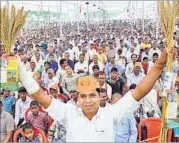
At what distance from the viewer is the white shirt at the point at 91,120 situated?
2846 mm

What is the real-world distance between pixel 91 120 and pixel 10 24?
0.85 meters

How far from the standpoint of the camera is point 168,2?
301 centimetres

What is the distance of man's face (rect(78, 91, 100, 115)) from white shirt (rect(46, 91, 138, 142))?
4 cm

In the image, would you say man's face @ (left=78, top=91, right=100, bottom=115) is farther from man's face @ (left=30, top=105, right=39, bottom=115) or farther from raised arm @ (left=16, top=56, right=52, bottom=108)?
man's face @ (left=30, top=105, right=39, bottom=115)

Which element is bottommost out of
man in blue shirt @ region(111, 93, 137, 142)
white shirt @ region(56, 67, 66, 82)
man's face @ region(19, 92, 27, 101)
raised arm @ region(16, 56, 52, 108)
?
man in blue shirt @ region(111, 93, 137, 142)

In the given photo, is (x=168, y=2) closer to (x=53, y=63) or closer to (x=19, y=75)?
(x=19, y=75)

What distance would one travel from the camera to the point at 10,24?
2.97 meters

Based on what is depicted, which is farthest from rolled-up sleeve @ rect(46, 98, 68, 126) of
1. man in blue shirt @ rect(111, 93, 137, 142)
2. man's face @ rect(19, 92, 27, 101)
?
man's face @ rect(19, 92, 27, 101)

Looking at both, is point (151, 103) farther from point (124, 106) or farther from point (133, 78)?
point (124, 106)

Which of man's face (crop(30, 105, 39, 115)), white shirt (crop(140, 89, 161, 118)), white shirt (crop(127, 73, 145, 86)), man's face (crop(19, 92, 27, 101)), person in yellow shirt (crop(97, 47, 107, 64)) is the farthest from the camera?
person in yellow shirt (crop(97, 47, 107, 64))

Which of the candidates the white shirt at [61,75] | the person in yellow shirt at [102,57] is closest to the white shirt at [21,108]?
the white shirt at [61,75]

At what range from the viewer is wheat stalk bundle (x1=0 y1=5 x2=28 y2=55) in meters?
2.96

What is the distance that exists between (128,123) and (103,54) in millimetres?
6224

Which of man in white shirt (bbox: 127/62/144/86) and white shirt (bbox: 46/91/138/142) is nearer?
white shirt (bbox: 46/91/138/142)
